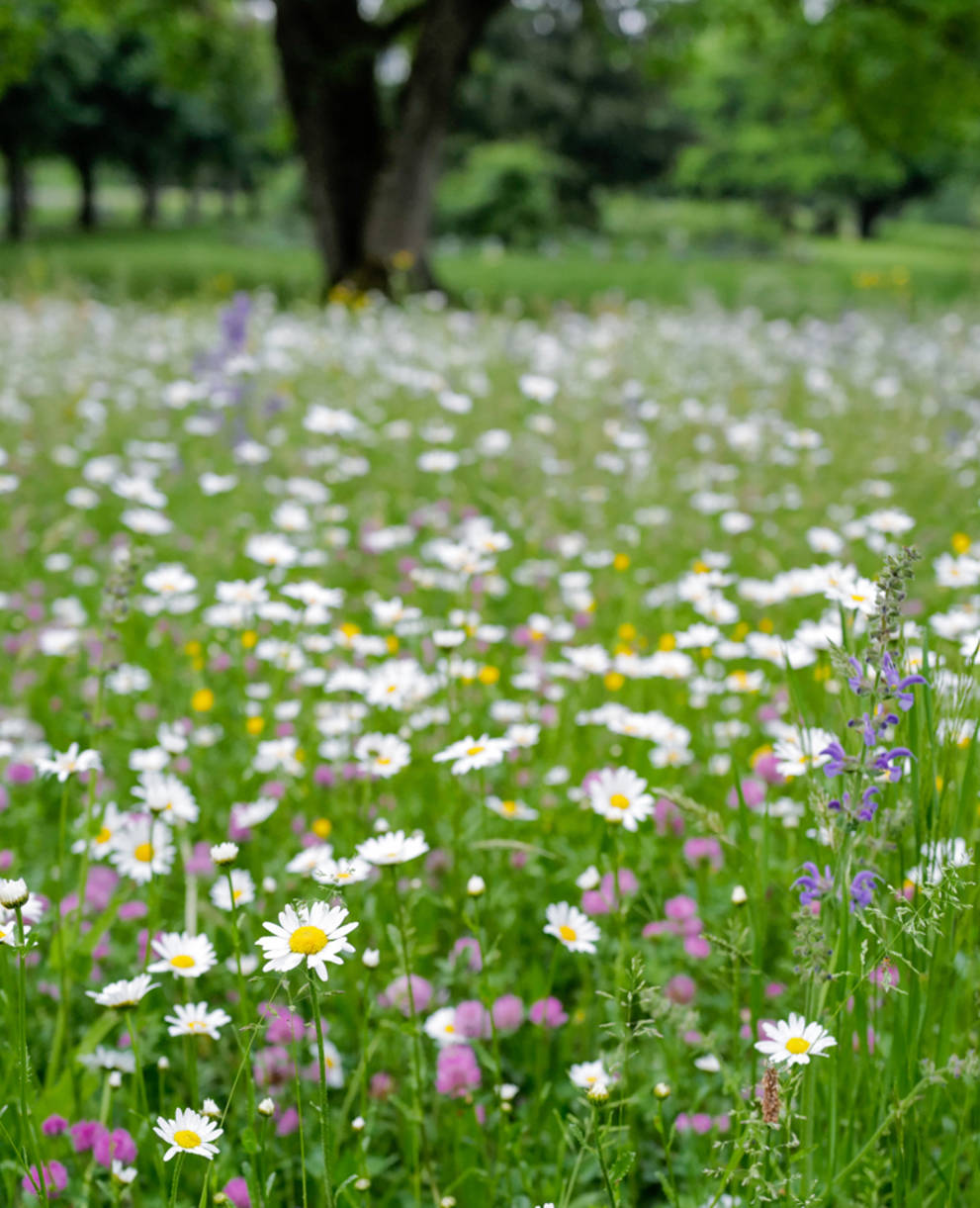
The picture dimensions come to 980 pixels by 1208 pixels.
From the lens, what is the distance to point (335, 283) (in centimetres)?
1409

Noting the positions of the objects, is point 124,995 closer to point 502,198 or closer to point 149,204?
point 502,198

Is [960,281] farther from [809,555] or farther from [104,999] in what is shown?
[104,999]

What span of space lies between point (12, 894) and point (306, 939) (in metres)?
0.29

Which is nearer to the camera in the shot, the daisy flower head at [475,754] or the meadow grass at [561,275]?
the daisy flower head at [475,754]

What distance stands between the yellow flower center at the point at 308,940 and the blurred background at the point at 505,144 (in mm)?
6784

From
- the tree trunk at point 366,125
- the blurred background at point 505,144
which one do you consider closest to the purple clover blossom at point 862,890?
the blurred background at point 505,144

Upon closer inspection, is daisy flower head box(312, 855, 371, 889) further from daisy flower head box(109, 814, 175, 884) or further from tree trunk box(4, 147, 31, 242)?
tree trunk box(4, 147, 31, 242)

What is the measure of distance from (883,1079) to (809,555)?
3188mm

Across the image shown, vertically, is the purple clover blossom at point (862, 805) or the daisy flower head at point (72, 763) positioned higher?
the purple clover blossom at point (862, 805)

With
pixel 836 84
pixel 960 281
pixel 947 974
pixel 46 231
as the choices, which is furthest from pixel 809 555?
pixel 46 231

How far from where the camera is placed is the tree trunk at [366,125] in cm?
1336

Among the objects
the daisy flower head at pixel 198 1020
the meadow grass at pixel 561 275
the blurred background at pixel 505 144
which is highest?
the blurred background at pixel 505 144

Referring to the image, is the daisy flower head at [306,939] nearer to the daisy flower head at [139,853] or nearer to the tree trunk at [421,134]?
the daisy flower head at [139,853]

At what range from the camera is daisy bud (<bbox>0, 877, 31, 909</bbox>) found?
3.59 ft
